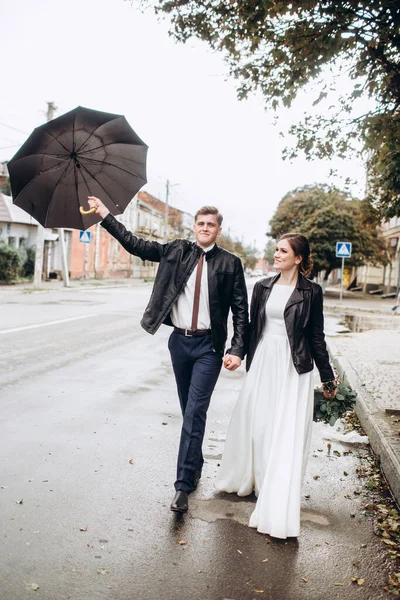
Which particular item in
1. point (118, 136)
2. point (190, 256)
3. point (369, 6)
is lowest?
point (190, 256)

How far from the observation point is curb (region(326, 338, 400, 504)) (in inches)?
184

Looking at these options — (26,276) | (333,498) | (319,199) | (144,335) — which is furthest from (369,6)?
(319,199)

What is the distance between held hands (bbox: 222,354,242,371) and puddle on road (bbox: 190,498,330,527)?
3.13 ft

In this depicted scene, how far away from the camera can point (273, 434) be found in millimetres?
3969

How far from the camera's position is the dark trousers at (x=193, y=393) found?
4191 mm

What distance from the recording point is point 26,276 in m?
35.7

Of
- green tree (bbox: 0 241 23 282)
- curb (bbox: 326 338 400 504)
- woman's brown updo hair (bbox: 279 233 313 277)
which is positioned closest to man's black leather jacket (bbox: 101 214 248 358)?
woman's brown updo hair (bbox: 279 233 313 277)

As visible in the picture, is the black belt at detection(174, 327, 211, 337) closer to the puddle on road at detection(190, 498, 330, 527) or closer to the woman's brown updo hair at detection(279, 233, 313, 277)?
the woman's brown updo hair at detection(279, 233, 313, 277)

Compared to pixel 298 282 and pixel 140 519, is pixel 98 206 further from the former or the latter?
pixel 140 519

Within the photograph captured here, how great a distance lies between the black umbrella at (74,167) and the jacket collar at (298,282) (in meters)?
1.22

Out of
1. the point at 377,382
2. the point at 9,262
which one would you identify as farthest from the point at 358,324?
the point at 9,262

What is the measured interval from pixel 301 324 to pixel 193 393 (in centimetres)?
92

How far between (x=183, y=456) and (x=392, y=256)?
41.5 m

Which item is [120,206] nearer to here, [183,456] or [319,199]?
[183,456]
